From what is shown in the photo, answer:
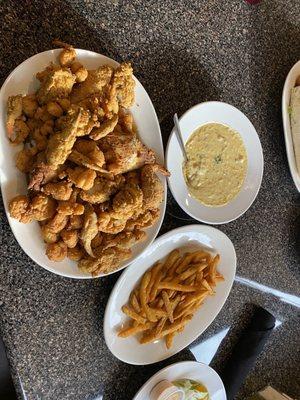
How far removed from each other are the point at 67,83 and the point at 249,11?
0.82m

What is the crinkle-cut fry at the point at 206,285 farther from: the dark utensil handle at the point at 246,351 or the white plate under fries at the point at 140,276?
the dark utensil handle at the point at 246,351

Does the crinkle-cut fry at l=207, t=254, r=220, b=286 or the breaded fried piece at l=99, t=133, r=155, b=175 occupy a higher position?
the breaded fried piece at l=99, t=133, r=155, b=175

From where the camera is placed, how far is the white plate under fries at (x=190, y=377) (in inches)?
55.1

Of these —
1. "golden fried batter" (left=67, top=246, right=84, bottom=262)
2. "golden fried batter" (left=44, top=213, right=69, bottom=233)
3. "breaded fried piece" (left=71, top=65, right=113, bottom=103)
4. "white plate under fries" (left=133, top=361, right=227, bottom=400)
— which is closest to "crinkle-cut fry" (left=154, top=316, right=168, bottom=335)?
"white plate under fries" (left=133, top=361, right=227, bottom=400)

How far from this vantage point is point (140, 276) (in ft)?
4.51

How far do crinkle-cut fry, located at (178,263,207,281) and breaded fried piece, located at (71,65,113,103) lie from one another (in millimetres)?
604

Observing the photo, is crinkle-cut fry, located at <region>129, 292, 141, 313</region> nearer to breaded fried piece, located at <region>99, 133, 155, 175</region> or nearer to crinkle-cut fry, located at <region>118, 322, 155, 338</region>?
crinkle-cut fry, located at <region>118, 322, 155, 338</region>

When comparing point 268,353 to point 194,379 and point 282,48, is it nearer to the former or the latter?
point 194,379

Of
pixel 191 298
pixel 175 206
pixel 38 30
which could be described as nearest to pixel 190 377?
pixel 191 298

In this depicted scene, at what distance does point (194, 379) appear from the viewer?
151 centimetres

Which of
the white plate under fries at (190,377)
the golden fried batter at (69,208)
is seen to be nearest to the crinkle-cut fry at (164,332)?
the white plate under fries at (190,377)

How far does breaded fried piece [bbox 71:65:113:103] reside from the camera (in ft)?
3.63

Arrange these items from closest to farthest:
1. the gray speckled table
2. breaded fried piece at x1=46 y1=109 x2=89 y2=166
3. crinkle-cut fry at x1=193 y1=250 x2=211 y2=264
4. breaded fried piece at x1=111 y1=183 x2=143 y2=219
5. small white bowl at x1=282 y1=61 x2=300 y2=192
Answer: breaded fried piece at x1=46 y1=109 x2=89 y2=166 → breaded fried piece at x1=111 y1=183 x2=143 y2=219 → the gray speckled table → crinkle-cut fry at x1=193 y1=250 x2=211 y2=264 → small white bowl at x1=282 y1=61 x2=300 y2=192

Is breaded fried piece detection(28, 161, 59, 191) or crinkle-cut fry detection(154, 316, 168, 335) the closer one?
breaded fried piece detection(28, 161, 59, 191)
